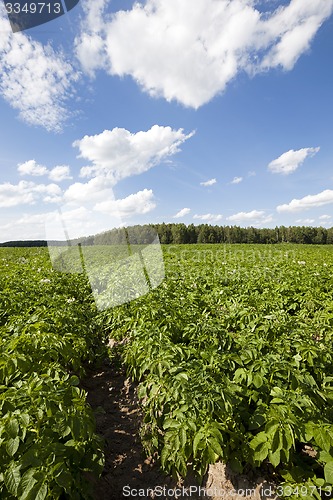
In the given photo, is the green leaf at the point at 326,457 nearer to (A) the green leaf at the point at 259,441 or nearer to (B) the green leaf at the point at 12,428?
(A) the green leaf at the point at 259,441

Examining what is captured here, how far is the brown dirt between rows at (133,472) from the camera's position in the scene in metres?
2.47

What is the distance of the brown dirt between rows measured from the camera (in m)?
2.47

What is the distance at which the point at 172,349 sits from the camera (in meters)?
3.15

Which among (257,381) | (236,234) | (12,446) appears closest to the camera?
(12,446)

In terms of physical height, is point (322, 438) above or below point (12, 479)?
below

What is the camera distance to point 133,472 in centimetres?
288

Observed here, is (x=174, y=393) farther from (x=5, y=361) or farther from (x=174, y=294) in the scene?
(x=174, y=294)

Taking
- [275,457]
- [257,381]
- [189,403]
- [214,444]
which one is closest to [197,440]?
[214,444]

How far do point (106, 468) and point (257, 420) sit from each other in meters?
1.66

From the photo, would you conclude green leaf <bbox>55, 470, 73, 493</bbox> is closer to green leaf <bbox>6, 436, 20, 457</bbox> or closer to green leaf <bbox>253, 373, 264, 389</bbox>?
green leaf <bbox>6, 436, 20, 457</bbox>

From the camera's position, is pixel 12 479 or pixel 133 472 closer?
pixel 12 479

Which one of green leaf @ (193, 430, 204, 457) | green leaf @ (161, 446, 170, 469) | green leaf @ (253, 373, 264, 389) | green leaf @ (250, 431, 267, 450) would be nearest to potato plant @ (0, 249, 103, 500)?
green leaf @ (161, 446, 170, 469)

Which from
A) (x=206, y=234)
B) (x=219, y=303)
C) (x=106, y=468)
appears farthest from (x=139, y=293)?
(x=206, y=234)

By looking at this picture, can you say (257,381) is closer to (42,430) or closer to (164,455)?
(164,455)
